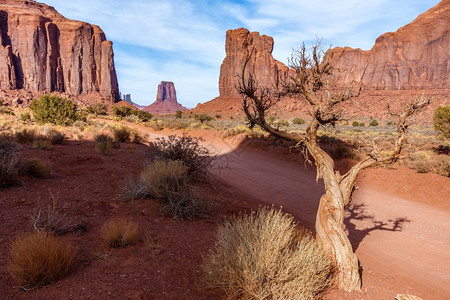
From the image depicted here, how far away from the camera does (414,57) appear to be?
8406cm

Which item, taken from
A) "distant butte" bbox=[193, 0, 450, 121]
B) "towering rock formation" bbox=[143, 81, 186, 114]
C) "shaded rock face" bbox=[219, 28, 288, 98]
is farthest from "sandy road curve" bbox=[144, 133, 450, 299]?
"towering rock formation" bbox=[143, 81, 186, 114]

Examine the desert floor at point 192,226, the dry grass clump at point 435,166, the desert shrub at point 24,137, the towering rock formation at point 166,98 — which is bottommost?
the desert floor at point 192,226

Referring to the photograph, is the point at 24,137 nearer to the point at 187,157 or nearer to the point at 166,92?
the point at 187,157

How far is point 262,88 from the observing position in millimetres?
4590

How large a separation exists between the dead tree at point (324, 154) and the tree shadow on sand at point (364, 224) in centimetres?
201

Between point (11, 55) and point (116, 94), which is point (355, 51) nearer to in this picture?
point (116, 94)

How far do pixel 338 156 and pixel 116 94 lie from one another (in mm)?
103673

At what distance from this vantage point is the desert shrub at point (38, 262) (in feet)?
9.00

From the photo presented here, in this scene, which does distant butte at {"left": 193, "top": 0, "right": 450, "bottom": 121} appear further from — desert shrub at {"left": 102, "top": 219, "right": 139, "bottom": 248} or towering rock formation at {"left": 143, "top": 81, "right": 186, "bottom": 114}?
towering rock formation at {"left": 143, "top": 81, "right": 186, "bottom": 114}

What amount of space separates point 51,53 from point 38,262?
A: 108011mm

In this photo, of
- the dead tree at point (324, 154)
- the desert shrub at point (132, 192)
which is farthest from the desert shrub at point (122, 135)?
the dead tree at point (324, 154)


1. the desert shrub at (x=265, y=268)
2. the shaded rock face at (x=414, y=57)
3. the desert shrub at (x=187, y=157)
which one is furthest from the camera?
the shaded rock face at (x=414, y=57)

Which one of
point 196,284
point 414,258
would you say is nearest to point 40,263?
point 196,284

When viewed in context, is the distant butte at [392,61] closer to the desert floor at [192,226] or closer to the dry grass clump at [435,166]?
the dry grass clump at [435,166]
